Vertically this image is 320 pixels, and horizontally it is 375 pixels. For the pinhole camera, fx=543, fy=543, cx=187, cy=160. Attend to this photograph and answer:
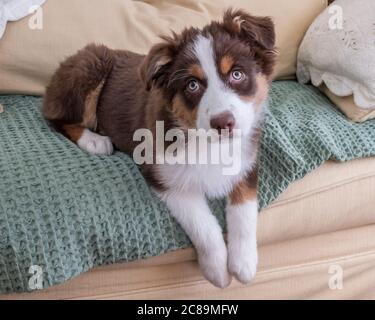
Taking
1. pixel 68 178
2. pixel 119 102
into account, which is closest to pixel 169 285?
pixel 68 178

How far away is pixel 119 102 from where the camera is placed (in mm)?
1852

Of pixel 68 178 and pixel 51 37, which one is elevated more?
pixel 51 37

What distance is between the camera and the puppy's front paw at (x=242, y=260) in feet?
5.08

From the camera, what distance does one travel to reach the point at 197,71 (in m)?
1.44

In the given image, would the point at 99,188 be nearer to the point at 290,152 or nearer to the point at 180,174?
the point at 180,174

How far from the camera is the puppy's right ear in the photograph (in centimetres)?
147

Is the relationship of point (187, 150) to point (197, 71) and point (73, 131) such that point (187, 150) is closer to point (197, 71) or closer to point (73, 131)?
point (197, 71)

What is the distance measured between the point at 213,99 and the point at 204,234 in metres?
0.39

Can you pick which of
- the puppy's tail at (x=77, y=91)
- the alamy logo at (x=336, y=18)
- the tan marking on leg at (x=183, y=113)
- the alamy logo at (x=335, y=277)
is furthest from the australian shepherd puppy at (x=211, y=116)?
the alamy logo at (x=336, y=18)

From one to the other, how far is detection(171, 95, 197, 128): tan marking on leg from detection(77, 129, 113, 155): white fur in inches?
13.2

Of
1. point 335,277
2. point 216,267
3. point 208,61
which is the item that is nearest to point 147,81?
point 208,61

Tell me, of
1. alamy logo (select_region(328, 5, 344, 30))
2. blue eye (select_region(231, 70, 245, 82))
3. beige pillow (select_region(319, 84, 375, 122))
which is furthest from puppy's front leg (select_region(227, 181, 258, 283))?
alamy logo (select_region(328, 5, 344, 30))

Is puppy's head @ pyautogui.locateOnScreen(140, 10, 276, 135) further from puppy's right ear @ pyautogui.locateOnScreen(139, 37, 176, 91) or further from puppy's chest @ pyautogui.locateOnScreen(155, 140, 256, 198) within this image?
puppy's chest @ pyautogui.locateOnScreen(155, 140, 256, 198)
